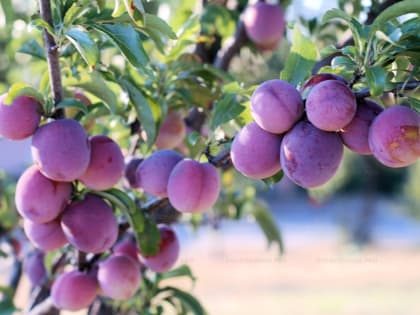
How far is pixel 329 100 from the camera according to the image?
533mm

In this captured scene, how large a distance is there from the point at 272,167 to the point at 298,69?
129mm

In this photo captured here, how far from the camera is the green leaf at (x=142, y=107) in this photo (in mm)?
787

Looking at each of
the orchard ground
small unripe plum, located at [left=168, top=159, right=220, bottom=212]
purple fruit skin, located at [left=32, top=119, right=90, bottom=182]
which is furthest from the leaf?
the orchard ground

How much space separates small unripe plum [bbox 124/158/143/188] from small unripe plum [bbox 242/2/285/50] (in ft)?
1.55

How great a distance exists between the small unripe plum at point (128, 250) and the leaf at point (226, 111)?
0.87ft

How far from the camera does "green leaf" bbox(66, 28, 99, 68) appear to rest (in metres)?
0.62

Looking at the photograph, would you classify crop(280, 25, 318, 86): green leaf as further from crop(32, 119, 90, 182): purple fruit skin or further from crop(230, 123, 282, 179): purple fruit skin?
crop(32, 119, 90, 182): purple fruit skin

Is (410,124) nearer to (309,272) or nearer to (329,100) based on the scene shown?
(329,100)

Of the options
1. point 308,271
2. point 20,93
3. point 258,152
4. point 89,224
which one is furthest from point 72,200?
point 308,271

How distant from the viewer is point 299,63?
0.68 m

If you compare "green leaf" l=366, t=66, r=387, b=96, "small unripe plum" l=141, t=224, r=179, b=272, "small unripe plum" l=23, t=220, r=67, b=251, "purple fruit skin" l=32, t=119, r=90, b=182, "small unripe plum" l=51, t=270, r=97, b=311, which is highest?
"green leaf" l=366, t=66, r=387, b=96

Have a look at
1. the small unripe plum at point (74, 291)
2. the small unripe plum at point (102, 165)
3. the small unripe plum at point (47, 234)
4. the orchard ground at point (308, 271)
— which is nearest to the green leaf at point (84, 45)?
the small unripe plum at point (102, 165)

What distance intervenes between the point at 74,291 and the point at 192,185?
0.82ft

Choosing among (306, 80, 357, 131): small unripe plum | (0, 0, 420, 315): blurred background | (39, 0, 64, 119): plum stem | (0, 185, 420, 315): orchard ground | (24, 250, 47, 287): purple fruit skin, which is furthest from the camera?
(0, 185, 420, 315): orchard ground
